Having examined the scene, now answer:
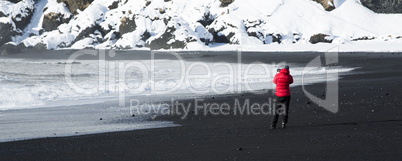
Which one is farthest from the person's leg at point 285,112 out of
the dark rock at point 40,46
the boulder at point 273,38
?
the dark rock at point 40,46

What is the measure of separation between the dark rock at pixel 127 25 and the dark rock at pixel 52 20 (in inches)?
668

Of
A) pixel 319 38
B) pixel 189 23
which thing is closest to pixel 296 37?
pixel 319 38

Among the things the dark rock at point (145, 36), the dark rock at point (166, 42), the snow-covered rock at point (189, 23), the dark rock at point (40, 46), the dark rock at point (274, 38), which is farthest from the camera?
the dark rock at point (40, 46)

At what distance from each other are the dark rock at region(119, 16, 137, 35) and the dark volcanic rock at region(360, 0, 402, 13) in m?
36.2

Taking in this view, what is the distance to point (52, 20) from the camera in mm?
91438

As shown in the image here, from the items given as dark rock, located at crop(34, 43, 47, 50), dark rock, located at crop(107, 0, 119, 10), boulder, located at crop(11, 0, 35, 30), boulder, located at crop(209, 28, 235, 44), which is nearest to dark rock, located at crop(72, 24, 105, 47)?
dark rock, located at crop(34, 43, 47, 50)

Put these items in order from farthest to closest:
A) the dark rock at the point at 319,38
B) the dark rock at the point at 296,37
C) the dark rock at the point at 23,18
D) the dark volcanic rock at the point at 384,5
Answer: the dark rock at the point at 23,18
the dark volcanic rock at the point at 384,5
the dark rock at the point at 296,37
the dark rock at the point at 319,38

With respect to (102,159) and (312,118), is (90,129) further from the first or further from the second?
(312,118)

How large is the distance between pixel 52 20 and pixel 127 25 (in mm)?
20094

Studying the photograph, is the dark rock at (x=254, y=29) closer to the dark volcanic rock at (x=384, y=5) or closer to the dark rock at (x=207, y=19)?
the dark rock at (x=207, y=19)

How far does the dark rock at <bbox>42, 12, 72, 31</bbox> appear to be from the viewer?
90750 millimetres

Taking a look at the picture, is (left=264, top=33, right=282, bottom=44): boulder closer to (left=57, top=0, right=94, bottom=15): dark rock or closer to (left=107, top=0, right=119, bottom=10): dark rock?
(left=107, top=0, right=119, bottom=10): dark rock

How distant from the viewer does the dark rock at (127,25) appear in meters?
79.1

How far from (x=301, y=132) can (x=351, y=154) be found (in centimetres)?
203
